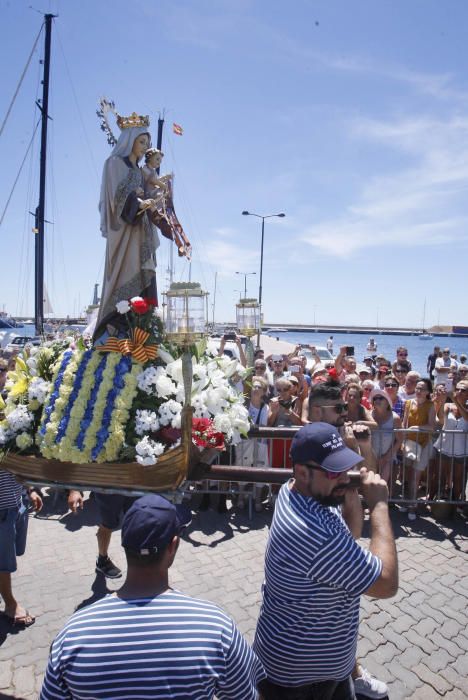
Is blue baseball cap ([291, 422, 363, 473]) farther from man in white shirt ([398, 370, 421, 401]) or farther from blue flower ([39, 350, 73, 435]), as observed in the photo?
man in white shirt ([398, 370, 421, 401])

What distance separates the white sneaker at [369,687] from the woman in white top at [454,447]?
3776 millimetres

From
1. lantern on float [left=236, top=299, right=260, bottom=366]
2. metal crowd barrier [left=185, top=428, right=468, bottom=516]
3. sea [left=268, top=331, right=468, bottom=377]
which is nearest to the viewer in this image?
lantern on float [left=236, top=299, right=260, bottom=366]

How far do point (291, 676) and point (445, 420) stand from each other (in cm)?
569

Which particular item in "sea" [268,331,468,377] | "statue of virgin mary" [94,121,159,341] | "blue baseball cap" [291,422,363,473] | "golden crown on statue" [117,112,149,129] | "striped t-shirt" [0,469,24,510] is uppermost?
"golden crown on statue" [117,112,149,129]

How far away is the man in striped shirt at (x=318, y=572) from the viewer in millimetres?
1981

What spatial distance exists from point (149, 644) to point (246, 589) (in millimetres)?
3466

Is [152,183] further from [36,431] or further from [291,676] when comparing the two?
[291,676]

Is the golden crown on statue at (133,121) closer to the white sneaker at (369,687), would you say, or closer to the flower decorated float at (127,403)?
the flower decorated float at (127,403)

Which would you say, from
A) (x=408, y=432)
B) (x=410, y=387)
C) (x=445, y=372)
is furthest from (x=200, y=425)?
(x=445, y=372)

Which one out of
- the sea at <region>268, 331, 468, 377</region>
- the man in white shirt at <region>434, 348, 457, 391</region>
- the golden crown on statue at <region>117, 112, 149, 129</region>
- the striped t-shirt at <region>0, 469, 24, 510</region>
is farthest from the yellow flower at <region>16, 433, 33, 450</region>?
the sea at <region>268, 331, 468, 377</region>

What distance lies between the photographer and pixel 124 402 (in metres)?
3.00

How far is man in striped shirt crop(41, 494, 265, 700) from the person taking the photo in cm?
149

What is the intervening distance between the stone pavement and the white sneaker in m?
0.15

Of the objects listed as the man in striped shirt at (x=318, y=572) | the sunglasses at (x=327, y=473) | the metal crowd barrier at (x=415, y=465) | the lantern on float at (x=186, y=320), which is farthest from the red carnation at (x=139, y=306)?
the metal crowd barrier at (x=415, y=465)
